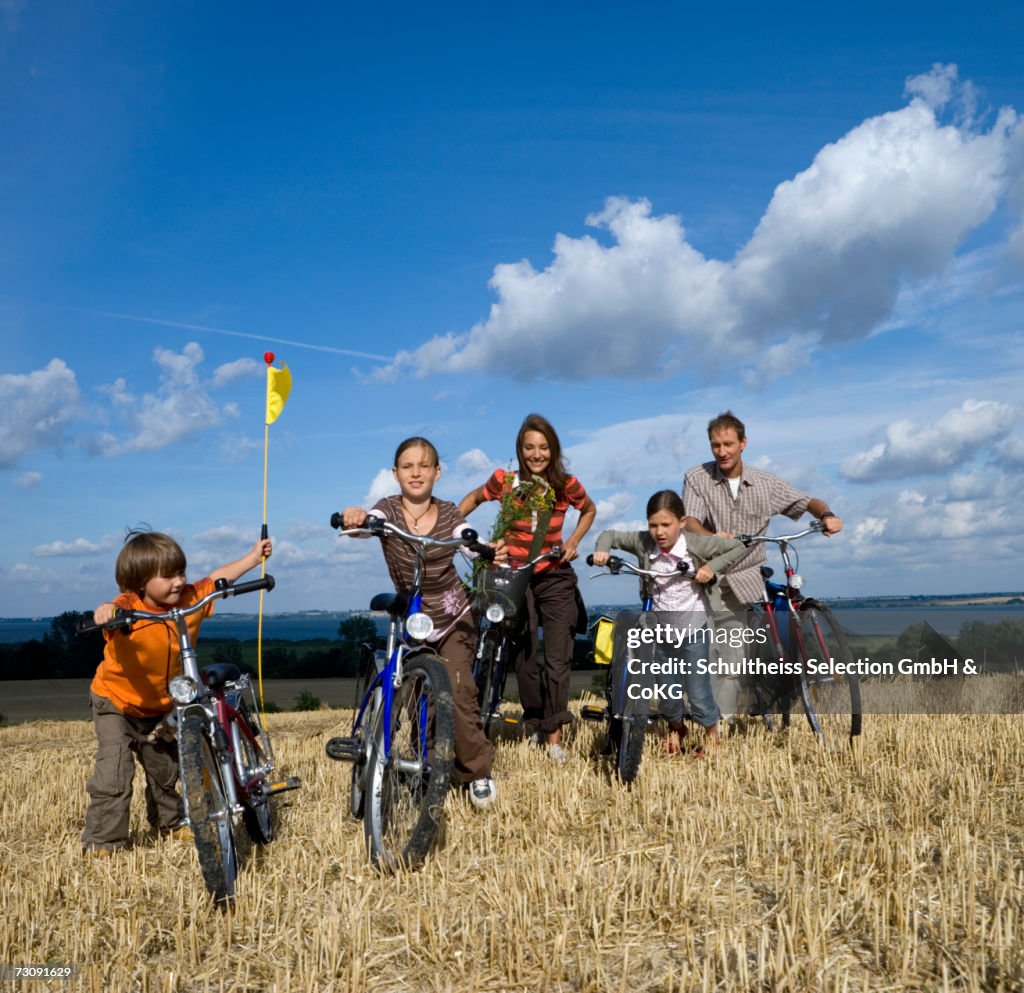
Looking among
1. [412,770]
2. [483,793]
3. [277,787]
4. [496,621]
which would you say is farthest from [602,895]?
[496,621]

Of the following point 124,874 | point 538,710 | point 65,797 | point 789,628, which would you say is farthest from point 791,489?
point 65,797

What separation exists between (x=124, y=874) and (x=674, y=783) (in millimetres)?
3294

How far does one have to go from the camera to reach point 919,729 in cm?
818

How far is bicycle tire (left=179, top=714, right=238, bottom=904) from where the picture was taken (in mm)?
4270

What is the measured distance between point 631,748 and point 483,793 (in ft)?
3.36

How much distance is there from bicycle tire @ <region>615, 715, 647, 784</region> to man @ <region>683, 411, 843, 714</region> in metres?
1.50

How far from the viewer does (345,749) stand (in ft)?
17.4

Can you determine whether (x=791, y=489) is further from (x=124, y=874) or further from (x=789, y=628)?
(x=124, y=874)

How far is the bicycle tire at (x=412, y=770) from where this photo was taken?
4473 mm

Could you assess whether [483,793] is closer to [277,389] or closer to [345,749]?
[345,749]

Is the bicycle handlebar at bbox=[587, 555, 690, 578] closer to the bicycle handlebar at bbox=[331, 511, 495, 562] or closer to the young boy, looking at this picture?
the bicycle handlebar at bbox=[331, 511, 495, 562]

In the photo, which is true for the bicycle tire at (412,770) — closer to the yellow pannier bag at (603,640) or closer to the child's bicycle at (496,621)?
the child's bicycle at (496,621)

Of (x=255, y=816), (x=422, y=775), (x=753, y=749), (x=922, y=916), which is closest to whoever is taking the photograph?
(x=922, y=916)

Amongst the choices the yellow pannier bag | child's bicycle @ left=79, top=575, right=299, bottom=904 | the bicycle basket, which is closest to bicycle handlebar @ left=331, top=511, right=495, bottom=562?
child's bicycle @ left=79, top=575, right=299, bottom=904
